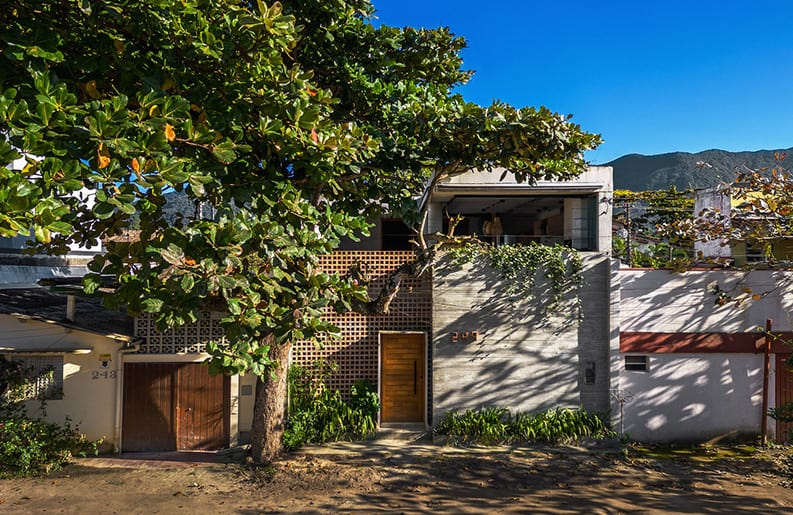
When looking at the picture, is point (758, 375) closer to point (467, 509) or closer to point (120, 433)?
point (467, 509)

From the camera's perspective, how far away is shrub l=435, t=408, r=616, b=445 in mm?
10023

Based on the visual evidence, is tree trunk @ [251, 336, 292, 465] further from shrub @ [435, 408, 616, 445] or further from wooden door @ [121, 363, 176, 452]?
shrub @ [435, 408, 616, 445]

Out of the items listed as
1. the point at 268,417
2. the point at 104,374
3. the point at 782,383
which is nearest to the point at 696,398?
the point at 782,383

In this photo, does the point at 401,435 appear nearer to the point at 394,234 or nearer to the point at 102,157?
the point at 394,234

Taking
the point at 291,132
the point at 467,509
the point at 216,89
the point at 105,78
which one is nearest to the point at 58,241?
the point at 105,78

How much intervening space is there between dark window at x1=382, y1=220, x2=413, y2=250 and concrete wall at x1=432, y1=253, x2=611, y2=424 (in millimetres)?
4595

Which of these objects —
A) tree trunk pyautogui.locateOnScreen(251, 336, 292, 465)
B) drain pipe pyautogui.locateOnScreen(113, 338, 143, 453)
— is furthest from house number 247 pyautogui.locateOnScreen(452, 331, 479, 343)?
drain pipe pyautogui.locateOnScreen(113, 338, 143, 453)

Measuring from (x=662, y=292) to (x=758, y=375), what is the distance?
8.63 feet

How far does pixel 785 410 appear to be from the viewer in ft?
30.3

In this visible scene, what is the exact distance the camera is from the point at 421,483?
8258 mm

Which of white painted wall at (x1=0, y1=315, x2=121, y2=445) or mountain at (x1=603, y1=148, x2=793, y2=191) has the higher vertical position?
mountain at (x1=603, y1=148, x2=793, y2=191)

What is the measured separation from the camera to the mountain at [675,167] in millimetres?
70875

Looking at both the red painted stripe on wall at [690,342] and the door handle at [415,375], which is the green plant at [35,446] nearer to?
the door handle at [415,375]

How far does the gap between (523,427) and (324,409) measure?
13.6ft
